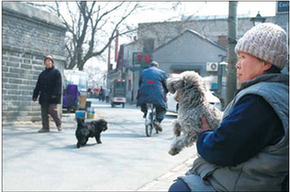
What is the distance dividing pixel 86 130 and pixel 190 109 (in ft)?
20.2

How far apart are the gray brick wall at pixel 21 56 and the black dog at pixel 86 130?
5798 millimetres

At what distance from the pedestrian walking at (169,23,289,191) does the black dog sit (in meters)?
6.65

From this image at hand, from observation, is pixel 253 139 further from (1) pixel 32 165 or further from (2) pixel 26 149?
(2) pixel 26 149

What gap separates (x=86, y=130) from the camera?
8703 millimetres

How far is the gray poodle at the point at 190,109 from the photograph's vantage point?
2707mm

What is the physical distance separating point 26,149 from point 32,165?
161cm

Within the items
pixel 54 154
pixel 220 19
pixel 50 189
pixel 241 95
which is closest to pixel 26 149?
pixel 54 154

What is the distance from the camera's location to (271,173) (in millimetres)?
1909

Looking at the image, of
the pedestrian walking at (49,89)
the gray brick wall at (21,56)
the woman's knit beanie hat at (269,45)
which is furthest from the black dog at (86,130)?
the woman's knit beanie hat at (269,45)

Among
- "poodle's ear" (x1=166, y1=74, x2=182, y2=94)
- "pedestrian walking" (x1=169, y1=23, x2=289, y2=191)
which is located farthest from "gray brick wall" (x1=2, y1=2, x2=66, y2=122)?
"pedestrian walking" (x1=169, y1=23, x2=289, y2=191)

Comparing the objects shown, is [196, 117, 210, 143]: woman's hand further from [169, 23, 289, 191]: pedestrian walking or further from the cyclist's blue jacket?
the cyclist's blue jacket

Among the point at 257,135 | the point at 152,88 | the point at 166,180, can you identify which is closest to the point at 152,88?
the point at 152,88

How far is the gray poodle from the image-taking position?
2707mm

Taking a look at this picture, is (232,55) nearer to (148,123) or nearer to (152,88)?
(152,88)
